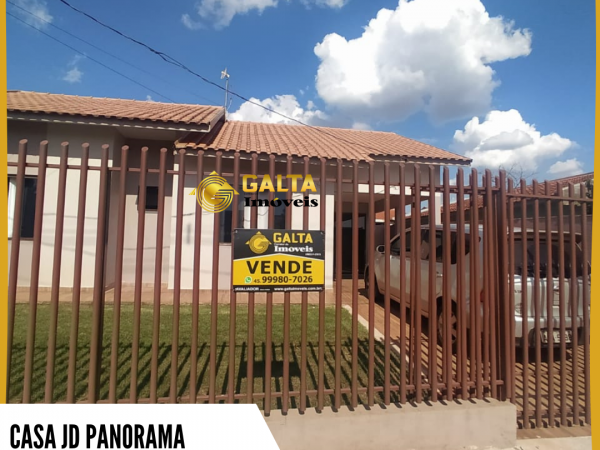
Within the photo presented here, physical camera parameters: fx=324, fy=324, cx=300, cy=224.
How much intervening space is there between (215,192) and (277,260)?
82cm

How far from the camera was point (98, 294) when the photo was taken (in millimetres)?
2406

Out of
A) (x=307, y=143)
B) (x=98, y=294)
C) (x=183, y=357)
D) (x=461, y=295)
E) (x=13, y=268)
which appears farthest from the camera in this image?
(x=307, y=143)

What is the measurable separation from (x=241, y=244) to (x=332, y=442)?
1691 mm

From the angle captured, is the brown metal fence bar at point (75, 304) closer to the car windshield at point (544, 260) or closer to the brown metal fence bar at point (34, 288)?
the brown metal fence bar at point (34, 288)

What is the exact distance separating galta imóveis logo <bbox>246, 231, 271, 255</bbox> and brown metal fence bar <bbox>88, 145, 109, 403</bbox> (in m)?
1.09

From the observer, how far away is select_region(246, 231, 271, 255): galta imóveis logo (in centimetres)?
254

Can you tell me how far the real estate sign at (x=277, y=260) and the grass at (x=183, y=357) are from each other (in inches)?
44.6

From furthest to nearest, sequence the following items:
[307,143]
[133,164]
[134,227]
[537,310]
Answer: [307,143], [133,164], [134,227], [537,310]

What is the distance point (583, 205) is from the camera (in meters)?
3.01

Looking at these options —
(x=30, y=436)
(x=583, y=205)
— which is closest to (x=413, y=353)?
(x=583, y=205)

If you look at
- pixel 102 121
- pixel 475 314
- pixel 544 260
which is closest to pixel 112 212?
pixel 102 121

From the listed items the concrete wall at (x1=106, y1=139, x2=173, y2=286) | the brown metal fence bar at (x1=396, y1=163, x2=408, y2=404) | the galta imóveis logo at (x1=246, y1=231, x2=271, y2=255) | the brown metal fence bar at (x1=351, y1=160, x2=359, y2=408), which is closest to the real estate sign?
the galta imóveis logo at (x1=246, y1=231, x2=271, y2=255)

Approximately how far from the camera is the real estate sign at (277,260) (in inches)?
99.3
